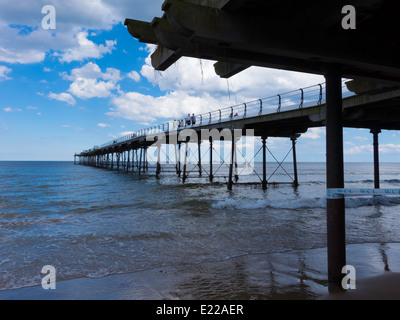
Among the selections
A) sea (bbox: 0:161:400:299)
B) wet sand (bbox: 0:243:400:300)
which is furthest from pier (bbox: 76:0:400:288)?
sea (bbox: 0:161:400:299)

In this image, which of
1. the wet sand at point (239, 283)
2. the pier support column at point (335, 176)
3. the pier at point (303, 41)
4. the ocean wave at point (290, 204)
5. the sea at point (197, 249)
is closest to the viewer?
the pier at point (303, 41)

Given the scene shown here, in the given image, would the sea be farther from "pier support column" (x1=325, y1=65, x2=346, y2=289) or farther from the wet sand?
"pier support column" (x1=325, y1=65, x2=346, y2=289)

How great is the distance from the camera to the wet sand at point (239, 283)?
441 centimetres

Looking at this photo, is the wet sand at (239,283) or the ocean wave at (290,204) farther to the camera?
the ocean wave at (290,204)

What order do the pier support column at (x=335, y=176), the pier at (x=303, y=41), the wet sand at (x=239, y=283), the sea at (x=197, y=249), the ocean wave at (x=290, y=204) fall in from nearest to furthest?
the pier at (x=303, y=41), the pier support column at (x=335, y=176), the wet sand at (x=239, y=283), the sea at (x=197, y=249), the ocean wave at (x=290, y=204)

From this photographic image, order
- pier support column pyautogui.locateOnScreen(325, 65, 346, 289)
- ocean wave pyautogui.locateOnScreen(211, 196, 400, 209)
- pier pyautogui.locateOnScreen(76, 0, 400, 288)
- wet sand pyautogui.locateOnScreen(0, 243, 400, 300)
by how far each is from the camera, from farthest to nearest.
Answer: ocean wave pyautogui.locateOnScreen(211, 196, 400, 209) → wet sand pyautogui.locateOnScreen(0, 243, 400, 300) → pier support column pyautogui.locateOnScreen(325, 65, 346, 289) → pier pyautogui.locateOnScreen(76, 0, 400, 288)

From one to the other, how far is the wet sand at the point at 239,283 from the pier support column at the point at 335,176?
44cm

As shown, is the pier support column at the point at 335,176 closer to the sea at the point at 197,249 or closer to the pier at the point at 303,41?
the pier at the point at 303,41

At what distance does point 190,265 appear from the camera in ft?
19.7

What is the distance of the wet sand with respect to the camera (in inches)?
174

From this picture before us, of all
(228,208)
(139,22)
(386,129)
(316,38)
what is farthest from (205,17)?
(386,129)

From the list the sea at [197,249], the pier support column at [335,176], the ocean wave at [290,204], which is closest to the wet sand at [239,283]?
the sea at [197,249]

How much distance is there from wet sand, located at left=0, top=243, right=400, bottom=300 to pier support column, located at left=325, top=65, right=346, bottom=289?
443 mm
